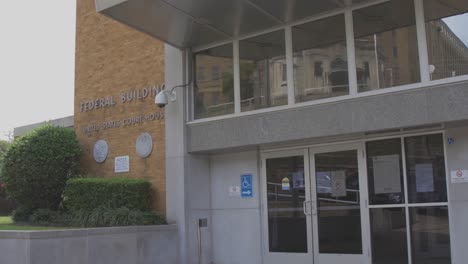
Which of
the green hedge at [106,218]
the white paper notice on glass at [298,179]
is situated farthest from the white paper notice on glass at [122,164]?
the white paper notice on glass at [298,179]

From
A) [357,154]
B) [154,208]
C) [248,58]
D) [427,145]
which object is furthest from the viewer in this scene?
[154,208]

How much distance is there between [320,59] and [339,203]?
2.65 m

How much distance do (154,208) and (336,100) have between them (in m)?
4.88

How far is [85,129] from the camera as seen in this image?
14328 mm

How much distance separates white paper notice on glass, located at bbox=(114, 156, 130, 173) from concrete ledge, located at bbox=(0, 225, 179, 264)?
227 cm

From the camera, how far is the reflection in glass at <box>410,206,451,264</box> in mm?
9141

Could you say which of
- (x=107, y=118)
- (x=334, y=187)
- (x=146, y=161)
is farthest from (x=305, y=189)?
(x=107, y=118)

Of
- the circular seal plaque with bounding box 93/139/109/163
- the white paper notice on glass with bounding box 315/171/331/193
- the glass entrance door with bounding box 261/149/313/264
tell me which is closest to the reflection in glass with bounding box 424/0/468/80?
the white paper notice on glass with bounding box 315/171/331/193

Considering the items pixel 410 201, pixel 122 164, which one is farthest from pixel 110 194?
pixel 410 201

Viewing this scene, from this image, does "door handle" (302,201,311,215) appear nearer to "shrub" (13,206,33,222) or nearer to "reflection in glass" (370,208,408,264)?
"reflection in glass" (370,208,408,264)

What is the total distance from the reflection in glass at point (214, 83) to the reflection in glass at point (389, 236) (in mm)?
3591

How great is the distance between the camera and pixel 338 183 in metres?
10.4

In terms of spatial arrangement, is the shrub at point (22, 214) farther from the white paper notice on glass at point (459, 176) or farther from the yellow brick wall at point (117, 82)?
the white paper notice on glass at point (459, 176)

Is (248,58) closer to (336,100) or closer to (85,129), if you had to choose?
(336,100)
